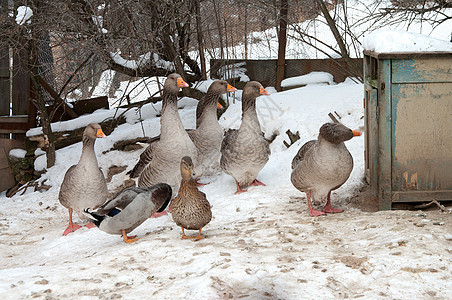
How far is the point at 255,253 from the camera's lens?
4.50 meters

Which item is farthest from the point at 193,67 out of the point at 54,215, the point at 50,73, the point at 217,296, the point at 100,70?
the point at 217,296

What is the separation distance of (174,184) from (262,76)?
4596mm

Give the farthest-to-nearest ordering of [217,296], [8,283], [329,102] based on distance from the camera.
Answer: [329,102] → [8,283] → [217,296]

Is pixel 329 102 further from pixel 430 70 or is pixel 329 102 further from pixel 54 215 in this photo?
pixel 54 215

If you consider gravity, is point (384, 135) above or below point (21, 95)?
below

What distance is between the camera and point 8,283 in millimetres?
4051

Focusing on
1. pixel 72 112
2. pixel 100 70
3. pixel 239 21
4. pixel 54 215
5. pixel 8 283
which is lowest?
pixel 54 215

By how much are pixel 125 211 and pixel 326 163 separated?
2174 mm

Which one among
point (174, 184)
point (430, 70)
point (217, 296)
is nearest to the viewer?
point (217, 296)

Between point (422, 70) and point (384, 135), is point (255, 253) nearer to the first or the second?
point (384, 135)

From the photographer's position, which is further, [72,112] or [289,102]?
[72,112]

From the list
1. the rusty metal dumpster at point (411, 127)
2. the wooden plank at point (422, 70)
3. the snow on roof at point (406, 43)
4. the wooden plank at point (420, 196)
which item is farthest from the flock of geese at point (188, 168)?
the snow on roof at point (406, 43)

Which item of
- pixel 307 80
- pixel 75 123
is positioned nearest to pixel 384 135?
pixel 307 80

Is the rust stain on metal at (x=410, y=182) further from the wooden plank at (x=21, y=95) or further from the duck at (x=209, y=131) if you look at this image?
the wooden plank at (x=21, y=95)
